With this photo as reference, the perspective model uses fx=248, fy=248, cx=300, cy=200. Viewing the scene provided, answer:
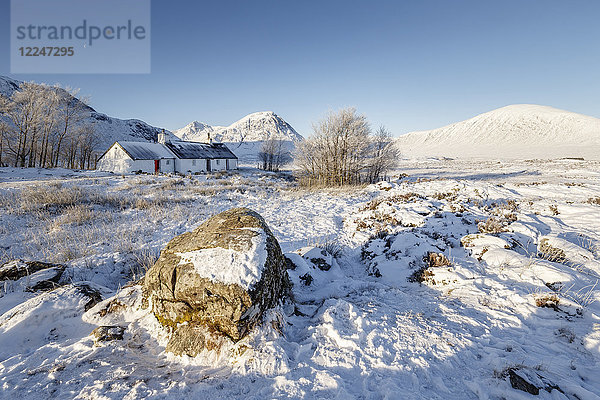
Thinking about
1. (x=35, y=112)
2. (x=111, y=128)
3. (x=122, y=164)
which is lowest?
(x=122, y=164)

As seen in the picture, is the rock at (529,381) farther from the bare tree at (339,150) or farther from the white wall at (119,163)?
the white wall at (119,163)

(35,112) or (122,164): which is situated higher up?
(35,112)

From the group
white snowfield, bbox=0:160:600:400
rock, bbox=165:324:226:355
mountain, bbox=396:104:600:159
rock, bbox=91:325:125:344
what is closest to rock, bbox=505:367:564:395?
white snowfield, bbox=0:160:600:400

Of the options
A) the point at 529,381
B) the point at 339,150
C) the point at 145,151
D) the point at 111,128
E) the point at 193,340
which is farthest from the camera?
the point at 111,128

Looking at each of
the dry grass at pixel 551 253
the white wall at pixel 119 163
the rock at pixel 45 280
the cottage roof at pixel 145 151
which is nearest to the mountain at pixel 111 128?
the white wall at pixel 119 163

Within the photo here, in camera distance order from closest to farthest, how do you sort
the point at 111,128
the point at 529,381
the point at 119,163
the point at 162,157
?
the point at 529,381 → the point at 119,163 → the point at 162,157 → the point at 111,128

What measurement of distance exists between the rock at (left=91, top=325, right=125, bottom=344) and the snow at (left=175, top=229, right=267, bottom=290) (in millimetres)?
1054

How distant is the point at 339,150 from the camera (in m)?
22.3

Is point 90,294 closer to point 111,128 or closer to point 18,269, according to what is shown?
point 18,269

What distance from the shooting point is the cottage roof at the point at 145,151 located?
36.1 meters

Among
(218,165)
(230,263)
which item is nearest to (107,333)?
(230,263)

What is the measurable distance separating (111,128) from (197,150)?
3075 inches

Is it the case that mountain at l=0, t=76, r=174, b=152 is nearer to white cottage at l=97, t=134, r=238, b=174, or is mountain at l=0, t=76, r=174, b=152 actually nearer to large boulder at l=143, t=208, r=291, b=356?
white cottage at l=97, t=134, r=238, b=174

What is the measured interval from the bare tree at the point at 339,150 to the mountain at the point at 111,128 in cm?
8613
